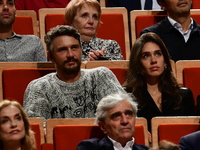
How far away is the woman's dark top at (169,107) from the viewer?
1341mm

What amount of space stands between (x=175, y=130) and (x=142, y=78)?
266mm

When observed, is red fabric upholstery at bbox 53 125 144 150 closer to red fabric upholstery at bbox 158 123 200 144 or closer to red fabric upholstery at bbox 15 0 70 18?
red fabric upholstery at bbox 158 123 200 144

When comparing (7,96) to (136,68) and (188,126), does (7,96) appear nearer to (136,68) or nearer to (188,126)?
(136,68)

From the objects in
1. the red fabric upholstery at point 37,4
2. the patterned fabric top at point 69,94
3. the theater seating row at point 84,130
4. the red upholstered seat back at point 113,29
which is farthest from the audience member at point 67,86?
the red fabric upholstery at point 37,4

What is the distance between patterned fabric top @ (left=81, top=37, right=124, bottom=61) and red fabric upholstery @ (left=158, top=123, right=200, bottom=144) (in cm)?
42

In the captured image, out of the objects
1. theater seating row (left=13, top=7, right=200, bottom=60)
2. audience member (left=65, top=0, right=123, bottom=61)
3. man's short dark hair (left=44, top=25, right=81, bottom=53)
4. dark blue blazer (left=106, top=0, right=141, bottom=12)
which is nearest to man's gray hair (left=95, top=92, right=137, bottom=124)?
man's short dark hair (left=44, top=25, right=81, bottom=53)

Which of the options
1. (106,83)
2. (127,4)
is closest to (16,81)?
(106,83)

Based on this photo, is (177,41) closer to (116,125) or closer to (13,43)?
(13,43)

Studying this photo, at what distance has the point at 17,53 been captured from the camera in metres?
1.55

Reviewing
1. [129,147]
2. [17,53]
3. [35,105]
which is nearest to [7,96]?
[35,105]

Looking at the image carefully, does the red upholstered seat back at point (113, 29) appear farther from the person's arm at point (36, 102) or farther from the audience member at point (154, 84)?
the person's arm at point (36, 102)

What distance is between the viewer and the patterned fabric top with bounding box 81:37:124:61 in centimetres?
155

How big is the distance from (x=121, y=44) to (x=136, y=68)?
30 cm

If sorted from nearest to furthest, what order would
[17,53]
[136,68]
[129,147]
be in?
[129,147], [136,68], [17,53]
